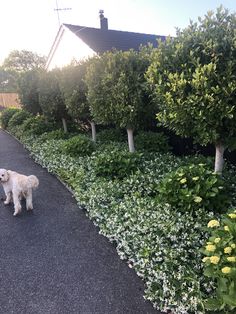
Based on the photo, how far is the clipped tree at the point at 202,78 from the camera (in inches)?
135

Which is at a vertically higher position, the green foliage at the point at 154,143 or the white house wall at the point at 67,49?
the white house wall at the point at 67,49

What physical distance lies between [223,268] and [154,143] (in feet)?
15.7

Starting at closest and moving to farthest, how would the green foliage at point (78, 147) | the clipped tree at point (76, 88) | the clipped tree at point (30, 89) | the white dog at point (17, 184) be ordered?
1. the white dog at point (17, 184)
2. the green foliage at point (78, 147)
3. the clipped tree at point (76, 88)
4. the clipped tree at point (30, 89)

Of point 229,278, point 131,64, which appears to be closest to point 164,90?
point 131,64

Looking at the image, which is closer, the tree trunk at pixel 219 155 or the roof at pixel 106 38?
the tree trunk at pixel 219 155

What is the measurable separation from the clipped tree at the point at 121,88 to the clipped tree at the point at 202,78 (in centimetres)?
135

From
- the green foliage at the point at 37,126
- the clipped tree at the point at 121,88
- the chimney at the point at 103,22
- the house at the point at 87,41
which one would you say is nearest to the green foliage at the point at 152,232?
the clipped tree at the point at 121,88

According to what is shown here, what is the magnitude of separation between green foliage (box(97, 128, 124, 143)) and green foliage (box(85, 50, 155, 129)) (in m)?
2.32

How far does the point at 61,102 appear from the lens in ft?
30.4

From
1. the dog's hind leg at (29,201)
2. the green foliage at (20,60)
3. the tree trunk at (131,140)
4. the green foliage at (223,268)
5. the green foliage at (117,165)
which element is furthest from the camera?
the green foliage at (20,60)

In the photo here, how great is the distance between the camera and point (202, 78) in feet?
11.3

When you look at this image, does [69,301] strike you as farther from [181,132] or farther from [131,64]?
[131,64]

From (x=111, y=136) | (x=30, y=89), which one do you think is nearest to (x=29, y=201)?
(x=111, y=136)

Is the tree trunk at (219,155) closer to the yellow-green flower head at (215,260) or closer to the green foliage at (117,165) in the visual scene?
the green foliage at (117,165)
